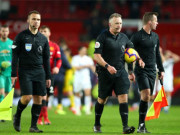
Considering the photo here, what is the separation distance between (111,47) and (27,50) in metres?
1.64

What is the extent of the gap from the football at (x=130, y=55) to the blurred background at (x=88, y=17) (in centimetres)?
1541

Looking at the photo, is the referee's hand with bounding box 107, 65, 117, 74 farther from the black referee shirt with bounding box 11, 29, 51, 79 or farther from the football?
the black referee shirt with bounding box 11, 29, 51, 79

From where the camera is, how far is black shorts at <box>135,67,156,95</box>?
10.9 meters

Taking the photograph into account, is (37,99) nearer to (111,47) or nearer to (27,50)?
(27,50)

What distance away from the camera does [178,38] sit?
27422 millimetres

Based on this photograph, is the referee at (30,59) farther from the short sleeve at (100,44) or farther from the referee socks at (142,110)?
the referee socks at (142,110)

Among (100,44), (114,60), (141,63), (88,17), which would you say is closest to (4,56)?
(100,44)

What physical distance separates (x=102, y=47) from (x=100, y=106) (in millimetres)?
1246

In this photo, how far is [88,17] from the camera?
3122cm

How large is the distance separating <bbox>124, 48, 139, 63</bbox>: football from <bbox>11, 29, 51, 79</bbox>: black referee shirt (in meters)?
1.66

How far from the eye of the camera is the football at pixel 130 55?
33.3ft

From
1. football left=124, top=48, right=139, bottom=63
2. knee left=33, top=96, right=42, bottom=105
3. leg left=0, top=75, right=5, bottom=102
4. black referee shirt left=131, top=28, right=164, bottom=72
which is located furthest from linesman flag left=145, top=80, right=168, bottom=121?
leg left=0, top=75, right=5, bottom=102

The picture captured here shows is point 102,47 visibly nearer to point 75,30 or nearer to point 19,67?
point 19,67

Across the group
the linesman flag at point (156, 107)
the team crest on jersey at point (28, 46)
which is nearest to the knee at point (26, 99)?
the team crest on jersey at point (28, 46)
